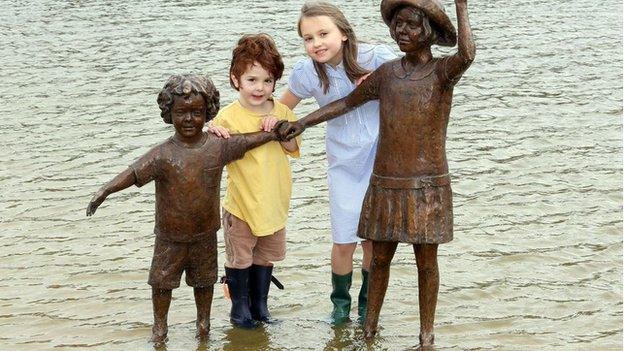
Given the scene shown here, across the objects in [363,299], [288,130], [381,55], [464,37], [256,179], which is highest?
[464,37]

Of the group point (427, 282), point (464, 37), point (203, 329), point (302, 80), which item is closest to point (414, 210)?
point (427, 282)

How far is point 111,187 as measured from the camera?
18.5 feet

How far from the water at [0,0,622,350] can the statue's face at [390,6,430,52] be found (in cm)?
161

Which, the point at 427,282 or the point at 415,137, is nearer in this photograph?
the point at 415,137

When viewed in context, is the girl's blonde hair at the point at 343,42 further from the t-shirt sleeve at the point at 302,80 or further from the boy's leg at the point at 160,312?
the boy's leg at the point at 160,312

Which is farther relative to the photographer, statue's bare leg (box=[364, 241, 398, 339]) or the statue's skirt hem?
statue's bare leg (box=[364, 241, 398, 339])

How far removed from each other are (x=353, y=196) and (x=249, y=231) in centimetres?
59

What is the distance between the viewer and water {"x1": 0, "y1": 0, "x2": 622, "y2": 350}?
6.36 meters

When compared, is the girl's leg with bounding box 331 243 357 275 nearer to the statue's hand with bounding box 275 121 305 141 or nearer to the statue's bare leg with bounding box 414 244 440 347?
the statue's bare leg with bounding box 414 244 440 347

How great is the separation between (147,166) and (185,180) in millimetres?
198

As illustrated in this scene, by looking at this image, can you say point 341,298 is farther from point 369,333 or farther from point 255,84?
point 255,84

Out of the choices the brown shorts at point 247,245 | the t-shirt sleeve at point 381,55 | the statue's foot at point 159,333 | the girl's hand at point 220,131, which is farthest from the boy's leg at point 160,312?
the t-shirt sleeve at point 381,55

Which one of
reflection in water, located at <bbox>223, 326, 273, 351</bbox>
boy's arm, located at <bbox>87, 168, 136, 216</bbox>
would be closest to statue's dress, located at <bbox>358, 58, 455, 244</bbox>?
reflection in water, located at <bbox>223, 326, 273, 351</bbox>

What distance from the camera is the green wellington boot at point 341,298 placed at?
21.1 feet
